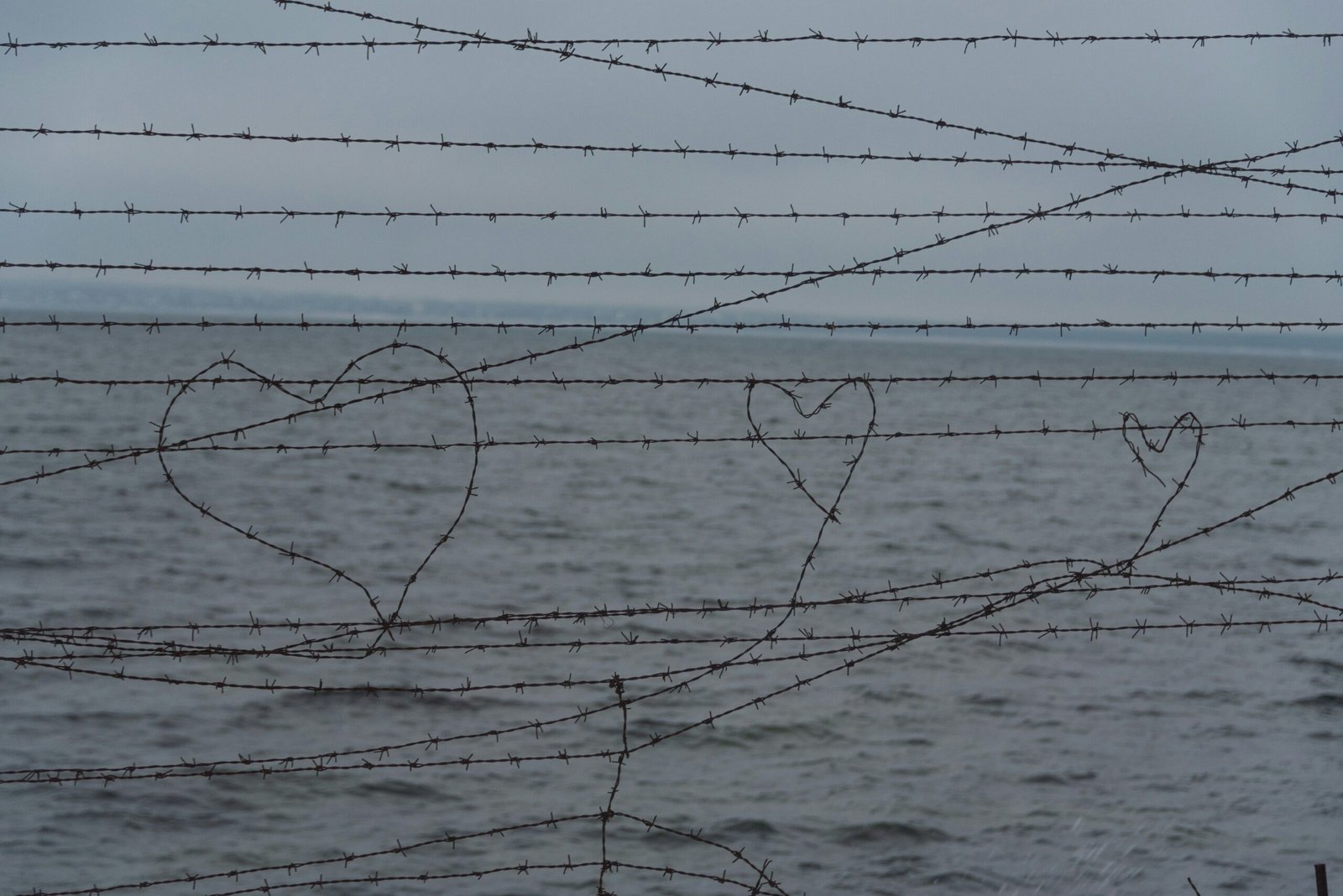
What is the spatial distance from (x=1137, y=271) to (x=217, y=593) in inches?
521

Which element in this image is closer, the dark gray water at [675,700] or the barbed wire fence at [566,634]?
the barbed wire fence at [566,634]

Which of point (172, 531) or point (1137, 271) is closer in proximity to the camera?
point (1137, 271)

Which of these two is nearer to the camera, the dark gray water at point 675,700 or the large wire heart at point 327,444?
the large wire heart at point 327,444

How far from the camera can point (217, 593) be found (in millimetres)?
15258

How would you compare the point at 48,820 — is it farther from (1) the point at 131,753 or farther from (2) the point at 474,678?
(2) the point at 474,678

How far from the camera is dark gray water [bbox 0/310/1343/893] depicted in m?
8.08

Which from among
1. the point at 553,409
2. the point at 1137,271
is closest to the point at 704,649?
the point at 1137,271

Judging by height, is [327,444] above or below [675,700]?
above

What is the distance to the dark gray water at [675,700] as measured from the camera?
808 centimetres

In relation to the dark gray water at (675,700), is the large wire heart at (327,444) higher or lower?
higher

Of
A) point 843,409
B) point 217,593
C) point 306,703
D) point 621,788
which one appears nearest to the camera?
point 621,788

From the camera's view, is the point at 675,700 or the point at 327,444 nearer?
the point at 675,700

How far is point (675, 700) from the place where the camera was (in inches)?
452

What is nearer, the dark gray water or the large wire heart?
the large wire heart
